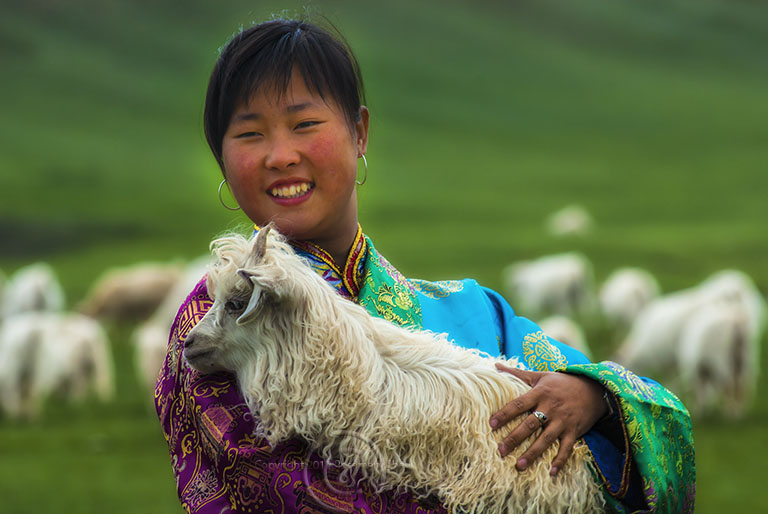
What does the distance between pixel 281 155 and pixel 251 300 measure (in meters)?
0.39

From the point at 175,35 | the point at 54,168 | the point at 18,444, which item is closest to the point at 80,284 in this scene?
the point at 18,444

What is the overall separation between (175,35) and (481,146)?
2406 cm

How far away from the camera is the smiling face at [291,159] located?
241 centimetres

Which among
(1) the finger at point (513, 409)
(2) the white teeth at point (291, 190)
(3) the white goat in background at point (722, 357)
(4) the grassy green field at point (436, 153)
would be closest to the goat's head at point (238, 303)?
(2) the white teeth at point (291, 190)

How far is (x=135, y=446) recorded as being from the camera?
38.3ft

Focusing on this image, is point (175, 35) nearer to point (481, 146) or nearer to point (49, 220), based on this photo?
point (481, 146)

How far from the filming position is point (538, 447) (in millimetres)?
2279

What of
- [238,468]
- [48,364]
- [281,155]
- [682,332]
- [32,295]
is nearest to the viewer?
[238,468]

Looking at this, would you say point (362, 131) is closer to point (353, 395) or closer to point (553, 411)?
point (353, 395)

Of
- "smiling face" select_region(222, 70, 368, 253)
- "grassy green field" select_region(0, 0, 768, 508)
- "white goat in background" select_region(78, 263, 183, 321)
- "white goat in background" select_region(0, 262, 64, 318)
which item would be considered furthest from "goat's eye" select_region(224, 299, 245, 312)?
"white goat in background" select_region(78, 263, 183, 321)

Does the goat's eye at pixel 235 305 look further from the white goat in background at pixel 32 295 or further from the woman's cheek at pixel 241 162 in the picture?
the white goat in background at pixel 32 295

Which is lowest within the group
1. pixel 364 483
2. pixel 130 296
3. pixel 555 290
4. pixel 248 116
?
pixel 130 296

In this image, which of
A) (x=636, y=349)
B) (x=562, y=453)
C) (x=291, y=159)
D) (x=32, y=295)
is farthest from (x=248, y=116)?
(x=32, y=295)

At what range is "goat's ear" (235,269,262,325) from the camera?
86.0 inches
